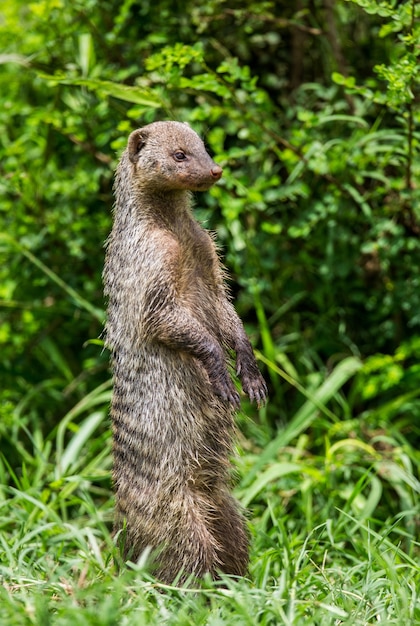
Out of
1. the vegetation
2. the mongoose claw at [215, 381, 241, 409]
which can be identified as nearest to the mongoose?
the mongoose claw at [215, 381, 241, 409]

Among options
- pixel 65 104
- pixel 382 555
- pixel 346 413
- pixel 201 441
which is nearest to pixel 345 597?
pixel 382 555

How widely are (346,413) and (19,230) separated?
2.06m

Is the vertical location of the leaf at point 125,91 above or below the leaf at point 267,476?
above

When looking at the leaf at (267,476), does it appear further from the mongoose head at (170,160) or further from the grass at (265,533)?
the mongoose head at (170,160)

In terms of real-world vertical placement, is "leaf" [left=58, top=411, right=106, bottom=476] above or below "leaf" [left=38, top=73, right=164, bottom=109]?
below

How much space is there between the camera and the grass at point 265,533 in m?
2.76

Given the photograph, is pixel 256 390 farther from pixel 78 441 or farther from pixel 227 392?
pixel 78 441

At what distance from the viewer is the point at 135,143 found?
3.49 m

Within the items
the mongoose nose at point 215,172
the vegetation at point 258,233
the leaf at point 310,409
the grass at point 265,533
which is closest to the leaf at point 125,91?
the vegetation at point 258,233

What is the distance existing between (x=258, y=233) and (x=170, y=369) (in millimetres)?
1973

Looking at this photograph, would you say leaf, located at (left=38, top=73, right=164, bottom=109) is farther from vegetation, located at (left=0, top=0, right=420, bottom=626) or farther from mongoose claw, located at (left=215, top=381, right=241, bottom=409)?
mongoose claw, located at (left=215, top=381, right=241, bottom=409)

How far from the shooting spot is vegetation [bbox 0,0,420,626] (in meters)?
4.36

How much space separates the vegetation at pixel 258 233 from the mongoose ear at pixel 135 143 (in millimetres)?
849

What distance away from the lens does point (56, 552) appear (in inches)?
148
